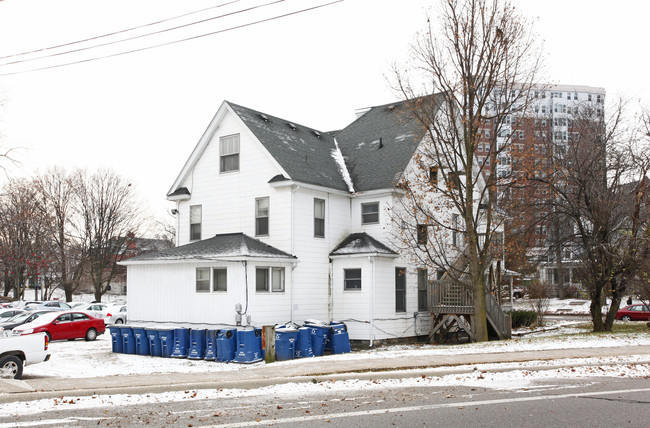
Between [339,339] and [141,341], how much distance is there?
274 inches

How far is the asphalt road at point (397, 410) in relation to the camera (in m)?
8.43

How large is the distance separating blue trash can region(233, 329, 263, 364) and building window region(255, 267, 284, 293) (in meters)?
3.48

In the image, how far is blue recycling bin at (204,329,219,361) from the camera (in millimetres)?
19406

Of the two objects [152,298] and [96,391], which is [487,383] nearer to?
[96,391]

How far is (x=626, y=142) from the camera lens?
27203 mm

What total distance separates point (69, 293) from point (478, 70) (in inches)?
1914

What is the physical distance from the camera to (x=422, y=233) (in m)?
24.9

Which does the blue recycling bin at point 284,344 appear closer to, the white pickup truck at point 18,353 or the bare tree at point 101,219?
the white pickup truck at point 18,353

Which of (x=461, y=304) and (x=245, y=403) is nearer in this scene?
(x=245, y=403)

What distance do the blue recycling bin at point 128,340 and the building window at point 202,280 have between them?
2.77 meters

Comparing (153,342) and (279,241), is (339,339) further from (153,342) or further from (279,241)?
(153,342)

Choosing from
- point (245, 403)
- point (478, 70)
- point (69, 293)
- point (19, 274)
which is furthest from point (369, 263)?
point (69, 293)

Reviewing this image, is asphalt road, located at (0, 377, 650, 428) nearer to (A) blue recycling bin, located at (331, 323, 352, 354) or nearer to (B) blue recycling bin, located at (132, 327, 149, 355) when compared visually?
(A) blue recycling bin, located at (331, 323, 352, 354)

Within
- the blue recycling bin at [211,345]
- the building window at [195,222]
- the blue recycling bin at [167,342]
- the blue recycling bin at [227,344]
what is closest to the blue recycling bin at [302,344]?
the blue recycling bin at [227,344]
